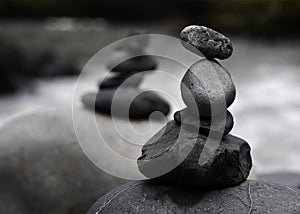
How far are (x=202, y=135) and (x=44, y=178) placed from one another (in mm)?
1932

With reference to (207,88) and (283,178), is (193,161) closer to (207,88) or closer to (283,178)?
(207,88)

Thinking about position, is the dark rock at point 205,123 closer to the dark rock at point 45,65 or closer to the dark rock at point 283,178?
the dark rock at point 283,178

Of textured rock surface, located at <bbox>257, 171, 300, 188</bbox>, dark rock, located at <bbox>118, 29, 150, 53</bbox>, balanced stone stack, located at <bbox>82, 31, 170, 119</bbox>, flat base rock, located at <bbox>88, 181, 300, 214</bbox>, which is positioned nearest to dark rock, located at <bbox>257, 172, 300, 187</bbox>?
textured rock surface, located at <bbox>257, 171, 300, 188</bbox>

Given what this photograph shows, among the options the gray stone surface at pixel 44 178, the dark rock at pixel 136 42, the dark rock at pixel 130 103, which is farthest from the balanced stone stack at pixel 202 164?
the dark rock at pixel 136 42

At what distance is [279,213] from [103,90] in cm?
251

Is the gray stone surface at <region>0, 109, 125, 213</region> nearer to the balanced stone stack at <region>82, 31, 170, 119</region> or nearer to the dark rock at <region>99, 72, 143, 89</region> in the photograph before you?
the balanced stone stack at <region>82, 31, 170, 119</region>

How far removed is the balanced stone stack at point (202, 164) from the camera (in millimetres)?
2439

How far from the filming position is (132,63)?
462cm

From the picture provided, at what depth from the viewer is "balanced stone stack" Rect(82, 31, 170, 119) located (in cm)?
443

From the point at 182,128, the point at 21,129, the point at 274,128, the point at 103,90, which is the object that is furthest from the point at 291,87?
the point at 182,128

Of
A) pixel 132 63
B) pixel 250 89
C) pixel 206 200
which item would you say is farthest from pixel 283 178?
pixel 250 89

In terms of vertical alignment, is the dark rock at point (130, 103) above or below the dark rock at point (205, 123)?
below

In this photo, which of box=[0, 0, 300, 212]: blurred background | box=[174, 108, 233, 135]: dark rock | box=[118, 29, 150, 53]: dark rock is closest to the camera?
box=[174, 108, 233, 135]: dark rock

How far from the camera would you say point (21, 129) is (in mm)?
4195
